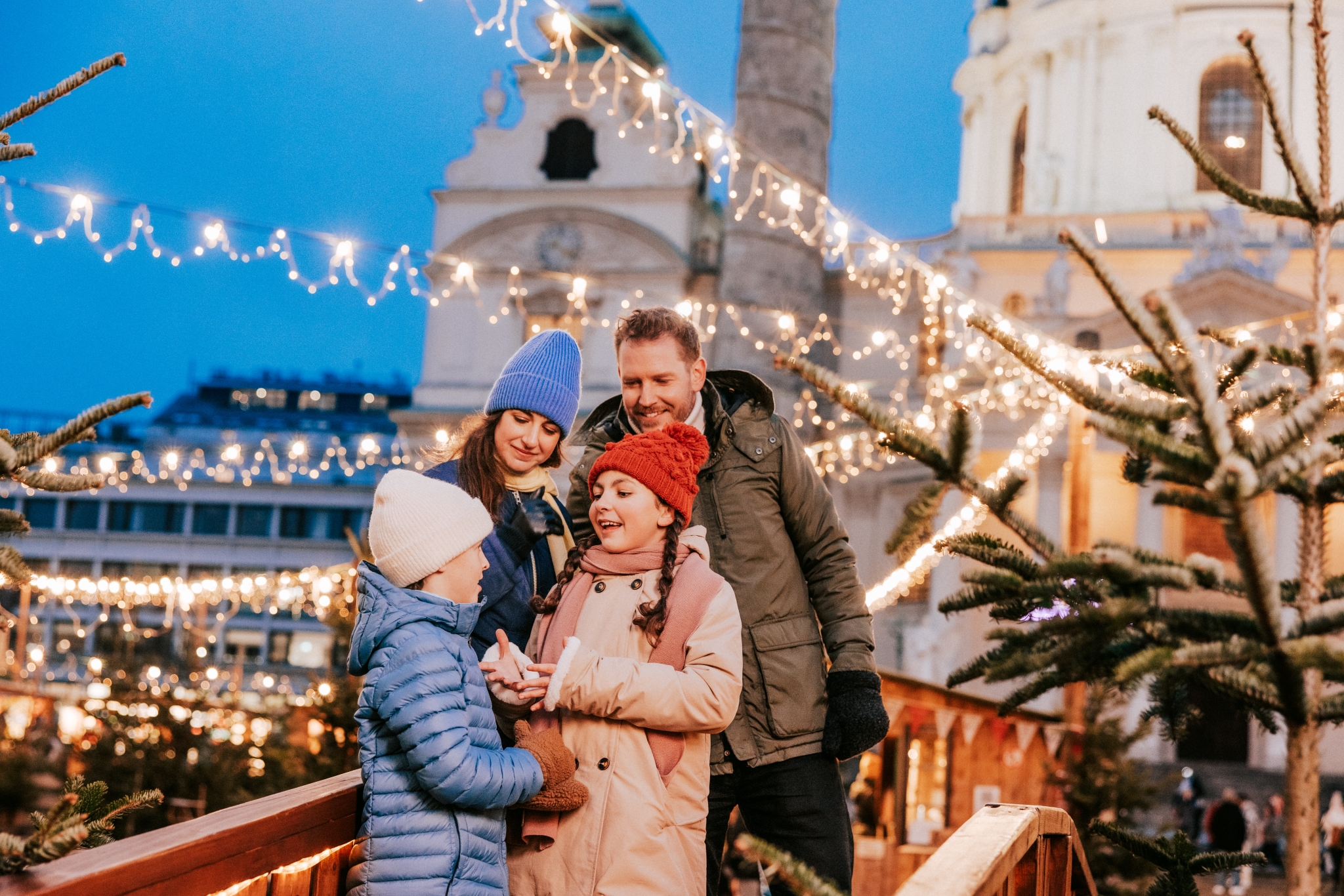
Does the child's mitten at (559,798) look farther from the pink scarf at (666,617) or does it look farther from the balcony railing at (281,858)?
the balcony railing at (281,858)

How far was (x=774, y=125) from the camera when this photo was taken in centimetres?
2003

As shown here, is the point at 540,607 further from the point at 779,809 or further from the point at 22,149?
the point at 22,149

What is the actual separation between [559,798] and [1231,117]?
2882 cm

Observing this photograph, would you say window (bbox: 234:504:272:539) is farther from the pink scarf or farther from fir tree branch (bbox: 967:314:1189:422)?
fir tree branch (bbox: 967:314:1189:422)

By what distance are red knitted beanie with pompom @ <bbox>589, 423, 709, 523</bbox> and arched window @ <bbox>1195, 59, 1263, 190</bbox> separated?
26.6 meters

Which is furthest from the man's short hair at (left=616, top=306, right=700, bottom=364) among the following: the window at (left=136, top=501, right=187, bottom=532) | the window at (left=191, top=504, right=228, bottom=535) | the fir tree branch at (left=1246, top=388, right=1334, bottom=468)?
the window at (left=136, top=501, right=187, bottom=532)

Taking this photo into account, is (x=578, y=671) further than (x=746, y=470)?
No

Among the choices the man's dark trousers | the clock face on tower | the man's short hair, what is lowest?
the man's dark trousers

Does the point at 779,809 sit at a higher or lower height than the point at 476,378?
lower

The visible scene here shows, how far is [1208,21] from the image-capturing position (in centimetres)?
2755

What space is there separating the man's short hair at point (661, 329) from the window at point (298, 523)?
38.7 metres

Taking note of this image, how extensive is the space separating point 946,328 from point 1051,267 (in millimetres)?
2220

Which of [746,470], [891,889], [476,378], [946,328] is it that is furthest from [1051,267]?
[746,470]

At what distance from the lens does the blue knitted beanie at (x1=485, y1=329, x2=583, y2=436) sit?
3.19m
